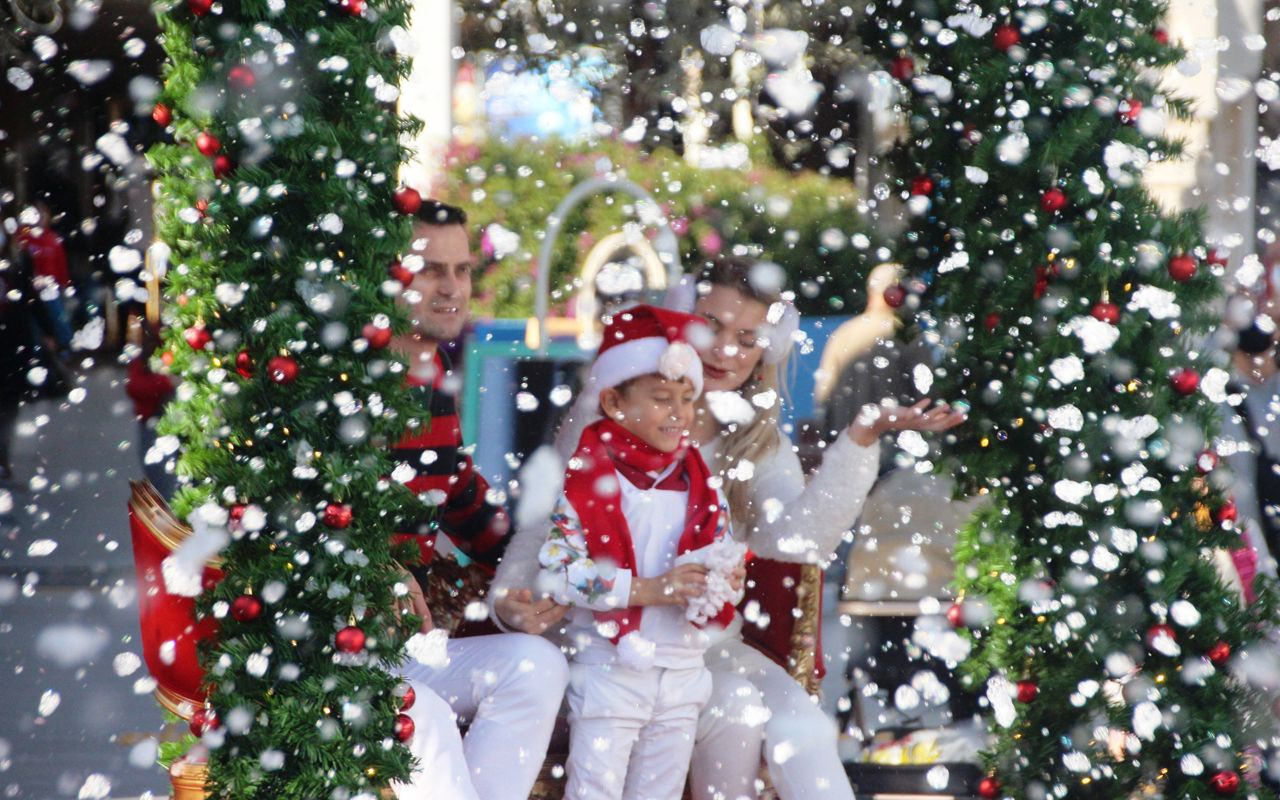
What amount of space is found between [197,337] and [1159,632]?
1780 millimetres

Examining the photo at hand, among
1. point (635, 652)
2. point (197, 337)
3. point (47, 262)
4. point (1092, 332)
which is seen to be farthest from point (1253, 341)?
point (47, 262)

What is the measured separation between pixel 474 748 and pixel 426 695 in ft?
0.47

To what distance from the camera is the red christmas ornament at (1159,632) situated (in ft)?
8.35

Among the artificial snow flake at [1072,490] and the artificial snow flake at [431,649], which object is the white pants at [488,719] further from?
the artificial snow flake at [1072,490]

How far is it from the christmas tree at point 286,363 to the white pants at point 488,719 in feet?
0.44

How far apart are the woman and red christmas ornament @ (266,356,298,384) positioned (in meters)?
0.69

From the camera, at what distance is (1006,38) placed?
2.60 metres

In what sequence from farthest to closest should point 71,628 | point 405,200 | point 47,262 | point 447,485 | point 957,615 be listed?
point 47,262, point 71,628, point 957,615, point 447,485, point 405,200

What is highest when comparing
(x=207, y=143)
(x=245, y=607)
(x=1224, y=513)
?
(x=207, y=143)

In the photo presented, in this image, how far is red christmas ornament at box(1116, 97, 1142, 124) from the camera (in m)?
2.56

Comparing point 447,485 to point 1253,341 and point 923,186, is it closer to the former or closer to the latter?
point 923,186

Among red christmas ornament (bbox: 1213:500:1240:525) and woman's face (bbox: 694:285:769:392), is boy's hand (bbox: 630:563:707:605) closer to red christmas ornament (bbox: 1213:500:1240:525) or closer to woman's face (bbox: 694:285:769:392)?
woman's face (bbox: 694:285:769:392)

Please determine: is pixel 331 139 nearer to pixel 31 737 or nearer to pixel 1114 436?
pixel 1114 436

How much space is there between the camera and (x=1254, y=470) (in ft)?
11.6
